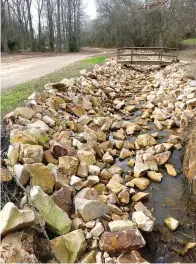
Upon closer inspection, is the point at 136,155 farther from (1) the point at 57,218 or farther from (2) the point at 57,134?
(1) the point at 57,218

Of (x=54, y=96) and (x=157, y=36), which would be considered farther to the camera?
(x=157, y=36)

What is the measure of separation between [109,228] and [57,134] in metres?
2.37

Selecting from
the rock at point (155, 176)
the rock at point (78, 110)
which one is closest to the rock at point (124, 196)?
the rock at point (155, 176)

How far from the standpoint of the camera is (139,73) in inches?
546

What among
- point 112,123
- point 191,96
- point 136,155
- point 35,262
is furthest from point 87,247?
point 191,96

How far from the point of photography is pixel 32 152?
397 cm

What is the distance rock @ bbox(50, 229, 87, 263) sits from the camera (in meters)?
2.81

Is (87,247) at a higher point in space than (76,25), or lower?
lower

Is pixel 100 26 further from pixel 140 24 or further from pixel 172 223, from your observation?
pixel 172 223

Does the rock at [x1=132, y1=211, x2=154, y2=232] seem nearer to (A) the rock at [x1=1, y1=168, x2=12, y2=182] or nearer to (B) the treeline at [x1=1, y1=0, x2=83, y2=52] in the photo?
(A) the rock at [x1=1, y1=168, x2=12, y2=182]

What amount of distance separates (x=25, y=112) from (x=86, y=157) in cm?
146

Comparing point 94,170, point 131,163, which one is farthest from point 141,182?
point 94,170

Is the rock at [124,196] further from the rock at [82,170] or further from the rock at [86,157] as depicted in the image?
the rock at [86,157]

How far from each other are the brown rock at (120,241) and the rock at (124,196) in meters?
0.79
